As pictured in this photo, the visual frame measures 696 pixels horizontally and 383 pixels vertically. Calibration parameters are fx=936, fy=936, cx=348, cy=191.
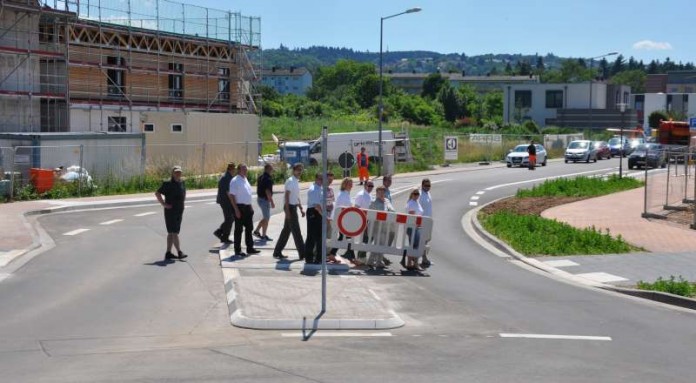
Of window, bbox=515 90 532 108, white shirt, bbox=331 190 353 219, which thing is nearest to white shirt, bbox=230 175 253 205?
white shirt, bbox=331 190 353 219

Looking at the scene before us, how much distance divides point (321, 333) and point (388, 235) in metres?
5.88

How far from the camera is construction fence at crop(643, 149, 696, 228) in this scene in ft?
86.0

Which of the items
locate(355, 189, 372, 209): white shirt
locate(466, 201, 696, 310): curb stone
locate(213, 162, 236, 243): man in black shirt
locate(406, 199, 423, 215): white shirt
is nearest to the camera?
locate(466, 201, 696, 310): curb stone

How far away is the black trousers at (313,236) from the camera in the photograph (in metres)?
16.5

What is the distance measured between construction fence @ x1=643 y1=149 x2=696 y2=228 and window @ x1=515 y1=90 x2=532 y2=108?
8269cm

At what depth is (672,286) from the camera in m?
15.3

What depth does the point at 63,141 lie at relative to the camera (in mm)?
33688

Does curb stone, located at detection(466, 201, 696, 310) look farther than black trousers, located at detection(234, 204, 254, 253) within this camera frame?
No

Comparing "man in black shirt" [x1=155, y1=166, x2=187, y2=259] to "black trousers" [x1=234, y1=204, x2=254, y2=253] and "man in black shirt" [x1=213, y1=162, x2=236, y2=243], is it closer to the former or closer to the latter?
"black trousers" [x1=234, y1=204, x2=254, y2=253]

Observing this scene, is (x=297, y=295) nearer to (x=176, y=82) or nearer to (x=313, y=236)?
(x=313, y=236)

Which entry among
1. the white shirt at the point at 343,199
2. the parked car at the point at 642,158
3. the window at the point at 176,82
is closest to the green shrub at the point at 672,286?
the white shirt at the point at 343,199

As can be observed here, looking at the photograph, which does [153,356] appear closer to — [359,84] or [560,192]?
[560,192]

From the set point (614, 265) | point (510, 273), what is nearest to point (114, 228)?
point (510, 273)

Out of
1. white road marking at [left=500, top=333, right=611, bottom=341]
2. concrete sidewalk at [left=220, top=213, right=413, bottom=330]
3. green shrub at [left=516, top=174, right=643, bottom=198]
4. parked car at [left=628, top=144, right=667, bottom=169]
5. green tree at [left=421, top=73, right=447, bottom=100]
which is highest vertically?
green tree at [left=421, top=73, right=447, bottom=100]
